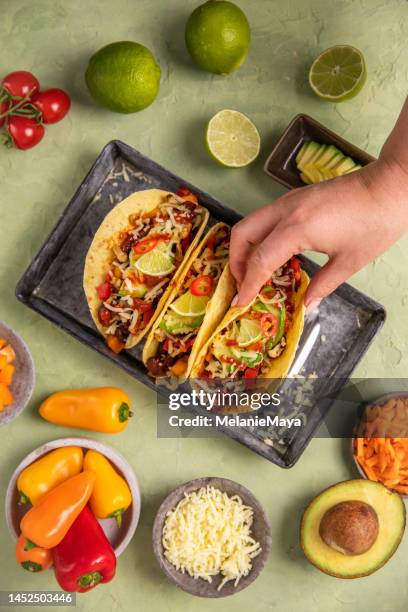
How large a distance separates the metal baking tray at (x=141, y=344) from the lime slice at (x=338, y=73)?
2.48ft

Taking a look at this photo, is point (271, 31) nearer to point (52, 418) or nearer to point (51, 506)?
point (52, 418)

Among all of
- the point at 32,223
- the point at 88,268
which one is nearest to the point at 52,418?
the point at 88,268

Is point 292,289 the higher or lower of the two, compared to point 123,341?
higher

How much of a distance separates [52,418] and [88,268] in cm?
70

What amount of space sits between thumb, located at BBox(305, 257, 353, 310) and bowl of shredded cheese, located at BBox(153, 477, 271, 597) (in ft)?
3.11

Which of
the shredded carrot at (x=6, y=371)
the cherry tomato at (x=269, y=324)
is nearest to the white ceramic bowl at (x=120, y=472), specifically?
the shredded carrot at (x=6, y=371)

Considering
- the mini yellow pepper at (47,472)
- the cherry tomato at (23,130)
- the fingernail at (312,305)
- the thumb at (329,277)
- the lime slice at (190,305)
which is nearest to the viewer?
the thumb at (329,277)

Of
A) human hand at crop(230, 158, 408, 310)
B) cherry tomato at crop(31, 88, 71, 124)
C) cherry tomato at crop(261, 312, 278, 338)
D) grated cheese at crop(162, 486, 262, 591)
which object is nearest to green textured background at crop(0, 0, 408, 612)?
cherry tomato at crop(31, 88, 71, 124)

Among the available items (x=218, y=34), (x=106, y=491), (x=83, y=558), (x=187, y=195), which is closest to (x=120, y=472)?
(x=106, y=491)

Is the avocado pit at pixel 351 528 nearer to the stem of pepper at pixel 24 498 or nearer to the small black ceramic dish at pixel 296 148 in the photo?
the stem of pepper at pixel 24 498

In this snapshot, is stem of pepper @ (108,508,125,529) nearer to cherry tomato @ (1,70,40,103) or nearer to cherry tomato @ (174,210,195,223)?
cherry tomato @ (174,210,195,223)

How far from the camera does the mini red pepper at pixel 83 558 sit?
9.50 ft

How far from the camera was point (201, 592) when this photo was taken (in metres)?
3.02

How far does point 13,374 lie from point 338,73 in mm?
2032
